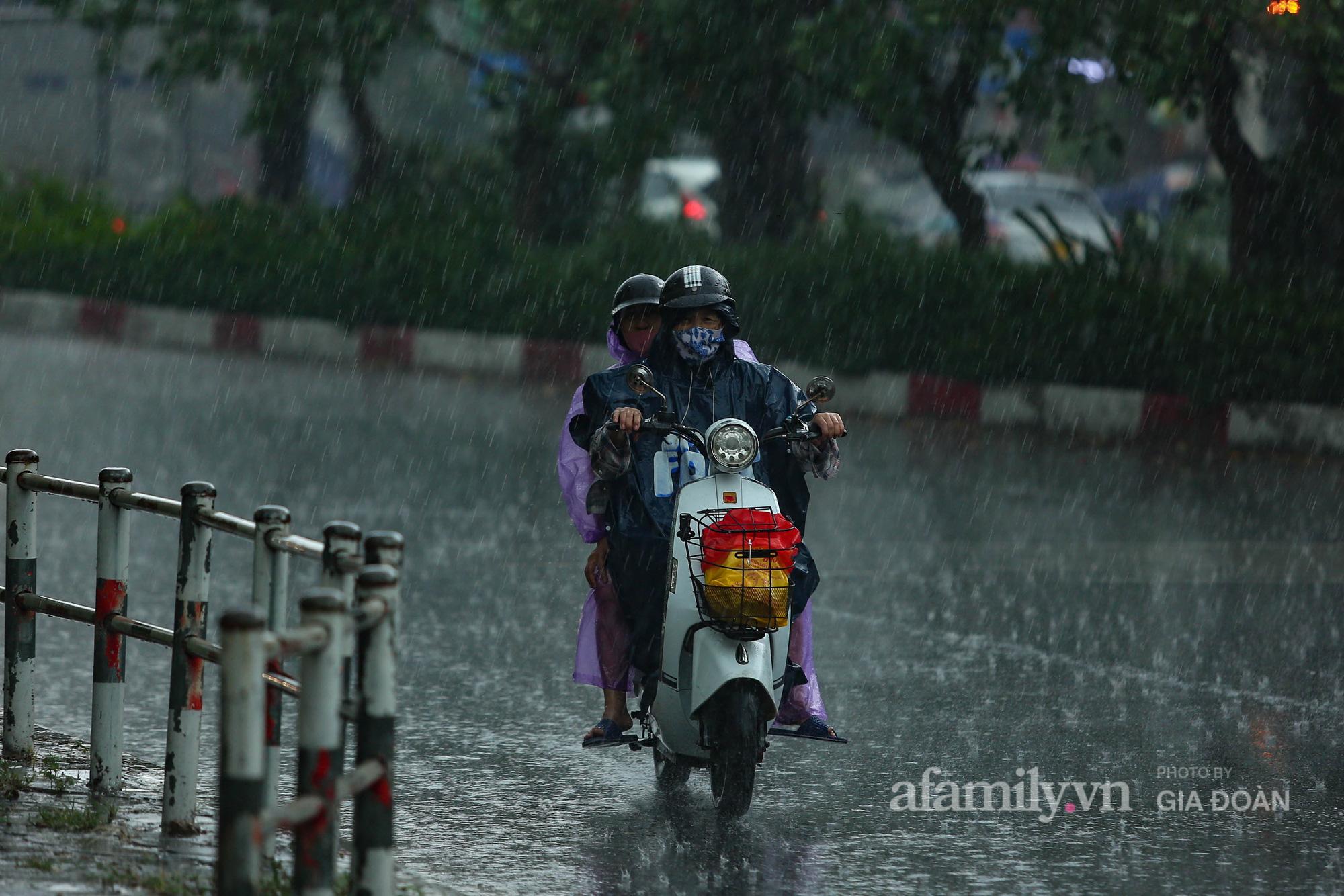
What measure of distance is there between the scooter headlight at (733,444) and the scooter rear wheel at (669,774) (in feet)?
3.25

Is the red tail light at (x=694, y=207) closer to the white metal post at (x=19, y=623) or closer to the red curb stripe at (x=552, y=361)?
the red curb stripe at (x=552, y=361)

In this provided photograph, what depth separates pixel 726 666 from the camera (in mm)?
5082

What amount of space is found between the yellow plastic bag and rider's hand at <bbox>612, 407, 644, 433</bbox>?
439 millimetres

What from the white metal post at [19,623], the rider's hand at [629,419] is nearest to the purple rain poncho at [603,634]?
the rider's hand at [629,419]

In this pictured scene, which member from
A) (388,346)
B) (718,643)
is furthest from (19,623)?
(388,346)

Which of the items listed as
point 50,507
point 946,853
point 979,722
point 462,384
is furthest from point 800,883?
point 462,384

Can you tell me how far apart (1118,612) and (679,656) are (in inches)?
141

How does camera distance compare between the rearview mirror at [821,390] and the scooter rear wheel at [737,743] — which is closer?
the scooter rear wheel at [737,743]

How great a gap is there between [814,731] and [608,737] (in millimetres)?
606

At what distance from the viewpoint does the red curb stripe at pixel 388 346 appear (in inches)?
762

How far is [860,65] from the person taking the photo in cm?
1577

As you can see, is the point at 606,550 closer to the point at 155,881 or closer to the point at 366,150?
the point at 155,881

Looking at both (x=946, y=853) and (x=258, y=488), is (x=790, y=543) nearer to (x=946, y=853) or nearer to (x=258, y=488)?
(x=946, y=853)

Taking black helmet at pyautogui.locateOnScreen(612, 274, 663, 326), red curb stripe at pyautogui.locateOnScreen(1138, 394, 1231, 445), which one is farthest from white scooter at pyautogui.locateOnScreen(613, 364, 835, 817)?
red curb stripe at pyautogui.locateOnScreen(1138, 394, 1231, 445)
